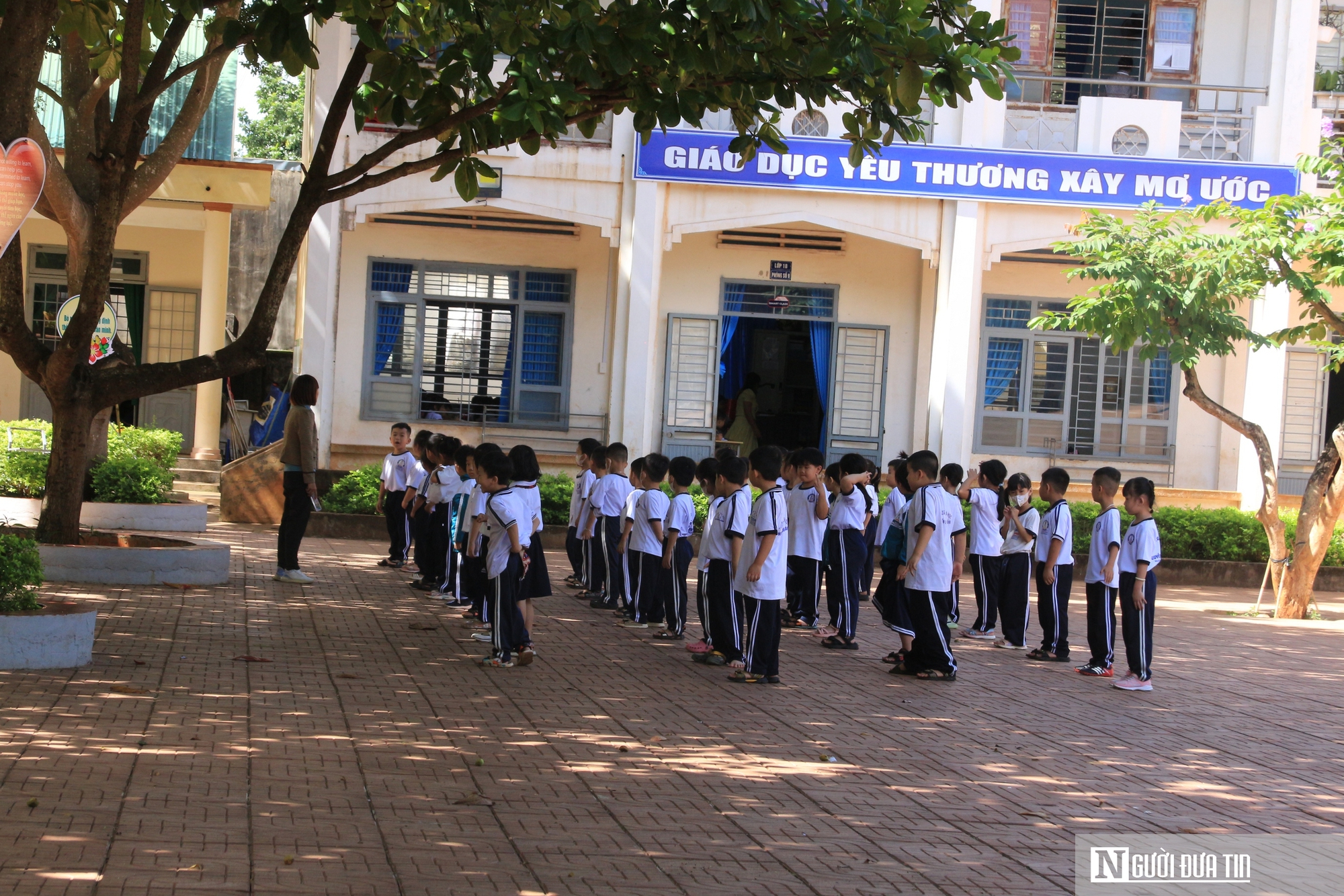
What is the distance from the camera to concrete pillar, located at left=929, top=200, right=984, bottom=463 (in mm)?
15672

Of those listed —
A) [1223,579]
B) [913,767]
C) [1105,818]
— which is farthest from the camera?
[1223,579]

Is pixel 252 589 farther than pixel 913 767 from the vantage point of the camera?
Yes

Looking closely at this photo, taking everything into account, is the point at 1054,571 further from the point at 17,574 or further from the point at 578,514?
the point at 17,574

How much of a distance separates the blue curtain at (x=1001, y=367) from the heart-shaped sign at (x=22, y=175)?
548 inches

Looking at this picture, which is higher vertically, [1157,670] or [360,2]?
[360,2]

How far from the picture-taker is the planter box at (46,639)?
256 inches

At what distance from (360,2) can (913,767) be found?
453 cm

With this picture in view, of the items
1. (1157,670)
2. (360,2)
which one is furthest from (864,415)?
(360,2)

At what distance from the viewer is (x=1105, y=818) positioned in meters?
5.22

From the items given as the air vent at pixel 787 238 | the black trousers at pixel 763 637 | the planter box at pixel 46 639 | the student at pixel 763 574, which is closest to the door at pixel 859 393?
the air vent at pixel 787 238

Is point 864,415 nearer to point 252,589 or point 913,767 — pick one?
point 252,589

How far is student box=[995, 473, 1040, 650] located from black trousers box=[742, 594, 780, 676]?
3015 millimetres

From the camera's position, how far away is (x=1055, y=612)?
9.59 metres

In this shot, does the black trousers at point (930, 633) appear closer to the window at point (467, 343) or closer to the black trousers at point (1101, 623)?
the black trousers at point (1101, 623)
